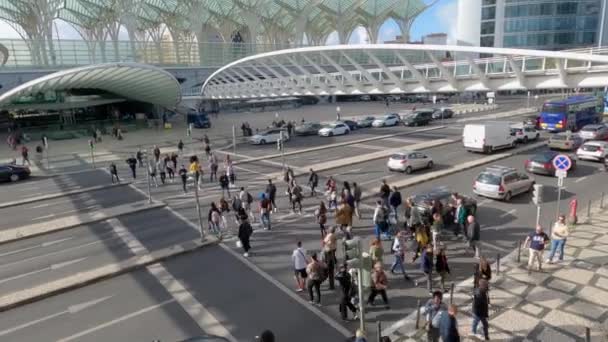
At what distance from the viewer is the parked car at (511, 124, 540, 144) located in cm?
2970

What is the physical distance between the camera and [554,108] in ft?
116

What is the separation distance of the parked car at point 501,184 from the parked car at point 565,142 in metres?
11.9

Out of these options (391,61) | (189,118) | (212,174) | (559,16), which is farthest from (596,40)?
(212,174)

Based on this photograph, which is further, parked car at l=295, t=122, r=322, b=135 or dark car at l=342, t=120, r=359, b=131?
dark car at l=342, t=120, r=359, b=131

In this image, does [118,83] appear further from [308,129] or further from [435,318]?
[435,318]

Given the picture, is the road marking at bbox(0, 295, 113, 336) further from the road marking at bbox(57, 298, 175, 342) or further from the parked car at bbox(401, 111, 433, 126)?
Answer: the parked car at bbox(401, 111, 433, 126)

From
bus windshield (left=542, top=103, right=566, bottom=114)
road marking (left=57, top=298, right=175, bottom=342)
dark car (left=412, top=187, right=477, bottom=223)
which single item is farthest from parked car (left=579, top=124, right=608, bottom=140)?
road marking (left=57, top=298, right=175, bottom=342)

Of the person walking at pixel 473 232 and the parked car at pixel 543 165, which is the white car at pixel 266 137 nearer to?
the parked car at pixel 543 165

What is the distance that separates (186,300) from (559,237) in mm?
9999

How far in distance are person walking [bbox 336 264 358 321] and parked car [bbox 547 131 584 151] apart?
24.7m

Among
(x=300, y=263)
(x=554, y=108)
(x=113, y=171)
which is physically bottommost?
(x=300, y=263)

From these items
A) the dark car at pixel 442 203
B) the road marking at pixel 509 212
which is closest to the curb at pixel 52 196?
the dark car at pixel 442 203

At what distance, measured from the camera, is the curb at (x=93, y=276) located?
404 inches

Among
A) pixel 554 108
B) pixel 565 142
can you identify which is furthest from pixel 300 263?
pixel 554 108
